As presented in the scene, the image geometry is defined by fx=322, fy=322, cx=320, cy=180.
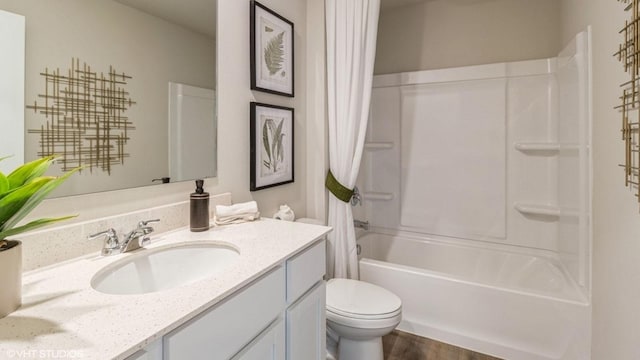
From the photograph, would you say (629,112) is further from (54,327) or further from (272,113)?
(54,327)

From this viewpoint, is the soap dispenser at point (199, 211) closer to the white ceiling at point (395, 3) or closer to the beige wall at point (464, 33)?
the beige wall at point (464, 33)

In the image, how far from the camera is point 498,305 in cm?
196

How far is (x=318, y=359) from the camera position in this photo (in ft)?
4.43

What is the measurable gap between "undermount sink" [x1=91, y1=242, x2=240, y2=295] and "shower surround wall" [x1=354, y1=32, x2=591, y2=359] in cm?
137

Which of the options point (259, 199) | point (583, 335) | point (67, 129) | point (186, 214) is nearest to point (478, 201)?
point (583, 335)

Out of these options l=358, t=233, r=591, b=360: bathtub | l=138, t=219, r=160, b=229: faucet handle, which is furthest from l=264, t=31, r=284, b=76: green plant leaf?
l=358, t=233, r=591, b=360: bathtub

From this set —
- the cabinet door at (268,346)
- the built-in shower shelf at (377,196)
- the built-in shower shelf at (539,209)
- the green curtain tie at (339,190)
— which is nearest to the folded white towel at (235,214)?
the cabinet door at (268,346)

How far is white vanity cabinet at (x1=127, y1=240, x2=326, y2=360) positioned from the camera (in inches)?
29.1

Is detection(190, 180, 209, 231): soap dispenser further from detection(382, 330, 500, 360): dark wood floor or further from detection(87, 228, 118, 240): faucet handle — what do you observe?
detection(382, 330, 500, 360): dark wood floor

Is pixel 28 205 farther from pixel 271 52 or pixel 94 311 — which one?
pixel 271 52

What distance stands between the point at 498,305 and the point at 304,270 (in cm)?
142

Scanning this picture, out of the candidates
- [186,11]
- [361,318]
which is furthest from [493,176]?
[186,11]

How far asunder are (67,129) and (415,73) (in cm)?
260

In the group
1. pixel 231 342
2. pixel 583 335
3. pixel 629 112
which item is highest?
pixel 629 112
